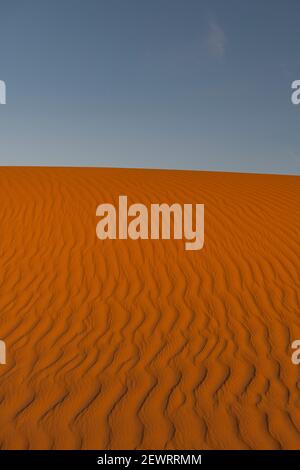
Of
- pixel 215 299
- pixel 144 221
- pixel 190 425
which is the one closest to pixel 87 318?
pixel 215 299

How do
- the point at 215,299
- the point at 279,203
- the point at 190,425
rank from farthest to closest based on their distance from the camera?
1. the point at 279,203
2. the point at 215,299
3. the point at 190,425

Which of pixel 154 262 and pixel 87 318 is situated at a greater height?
pixel 154 262

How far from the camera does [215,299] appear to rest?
20.8ft

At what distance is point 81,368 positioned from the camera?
4434mm

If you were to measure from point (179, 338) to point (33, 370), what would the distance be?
5.78ft

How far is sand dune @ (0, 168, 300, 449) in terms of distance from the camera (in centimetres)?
351

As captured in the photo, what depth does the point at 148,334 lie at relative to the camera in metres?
5.21

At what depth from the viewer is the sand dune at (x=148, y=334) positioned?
351 centimetres
